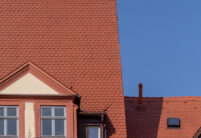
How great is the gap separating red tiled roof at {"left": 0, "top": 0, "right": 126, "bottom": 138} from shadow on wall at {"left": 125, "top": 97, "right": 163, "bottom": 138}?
5.40m

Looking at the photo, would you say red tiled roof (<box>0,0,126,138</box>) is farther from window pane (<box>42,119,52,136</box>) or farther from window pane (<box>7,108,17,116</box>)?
window pane (<box>7,108,17,116</box>)

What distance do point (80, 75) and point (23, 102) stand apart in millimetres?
4298

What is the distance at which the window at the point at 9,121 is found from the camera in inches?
1416

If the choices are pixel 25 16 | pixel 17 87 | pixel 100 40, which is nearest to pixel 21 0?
pixel 25 16

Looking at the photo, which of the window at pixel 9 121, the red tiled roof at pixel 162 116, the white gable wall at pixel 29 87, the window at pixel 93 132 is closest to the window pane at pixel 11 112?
the window at pixel 9 121

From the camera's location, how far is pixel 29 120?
36156mm

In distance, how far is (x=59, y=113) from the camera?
36.5 meters

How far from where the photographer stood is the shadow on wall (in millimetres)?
44250

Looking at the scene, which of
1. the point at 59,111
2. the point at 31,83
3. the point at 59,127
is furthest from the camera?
the point at 31,83

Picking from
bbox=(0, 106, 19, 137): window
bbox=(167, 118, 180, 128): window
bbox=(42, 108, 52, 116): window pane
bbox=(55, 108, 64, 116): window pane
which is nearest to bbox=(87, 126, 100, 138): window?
bbox=(55, 108, 64, 116): window pane

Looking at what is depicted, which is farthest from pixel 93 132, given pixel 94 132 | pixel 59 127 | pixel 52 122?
pixel 52 122

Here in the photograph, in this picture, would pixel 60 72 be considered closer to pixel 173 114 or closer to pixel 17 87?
pixel 17 87

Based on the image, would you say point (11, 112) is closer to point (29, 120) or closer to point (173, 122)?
point (29, 120)

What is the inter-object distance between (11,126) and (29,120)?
0.82 m
